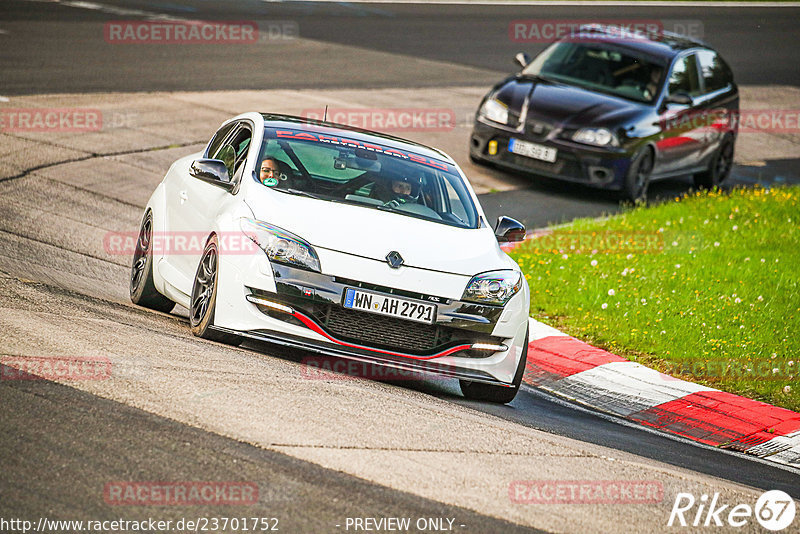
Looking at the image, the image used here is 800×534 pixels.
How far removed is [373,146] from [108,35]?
14981 mm

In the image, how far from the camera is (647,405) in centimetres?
827

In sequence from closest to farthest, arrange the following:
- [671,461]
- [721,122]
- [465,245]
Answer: [671,461] < [465,245] < [721,122]

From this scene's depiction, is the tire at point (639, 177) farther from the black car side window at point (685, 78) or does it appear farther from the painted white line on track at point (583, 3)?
the painted white line on track at point (583, 3)

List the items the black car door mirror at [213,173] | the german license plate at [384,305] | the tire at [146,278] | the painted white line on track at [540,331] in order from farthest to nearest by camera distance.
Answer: the painted white line on track at [540,331] < the tire at [146,278] < the black car door mirror at [213,173] < the german license plate at [384,305]

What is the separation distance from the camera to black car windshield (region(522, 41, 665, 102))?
15953mm

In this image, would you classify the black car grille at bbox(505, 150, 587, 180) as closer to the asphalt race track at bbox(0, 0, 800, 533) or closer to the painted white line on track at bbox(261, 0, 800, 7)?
the asphalt race track at bbox(0, 0, 800, 533)

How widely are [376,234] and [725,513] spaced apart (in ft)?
9.16

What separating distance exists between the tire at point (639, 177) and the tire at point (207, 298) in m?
8.83

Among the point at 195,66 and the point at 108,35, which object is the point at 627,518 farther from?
the point at 108,35

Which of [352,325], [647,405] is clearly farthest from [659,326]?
[352,325]

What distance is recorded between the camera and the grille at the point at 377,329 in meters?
6.83

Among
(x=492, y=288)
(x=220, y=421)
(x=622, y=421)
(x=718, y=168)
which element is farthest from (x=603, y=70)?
(x=220, y=421)

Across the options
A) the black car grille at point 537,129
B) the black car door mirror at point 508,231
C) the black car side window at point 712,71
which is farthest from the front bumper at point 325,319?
the black car side window at point 712,71

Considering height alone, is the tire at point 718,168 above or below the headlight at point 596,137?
below
